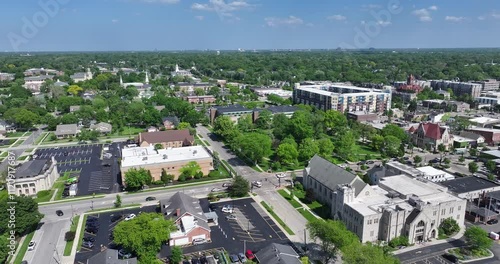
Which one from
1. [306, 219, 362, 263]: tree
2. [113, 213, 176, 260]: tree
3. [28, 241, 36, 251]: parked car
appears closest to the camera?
[306, 219, 362, 263]: tree

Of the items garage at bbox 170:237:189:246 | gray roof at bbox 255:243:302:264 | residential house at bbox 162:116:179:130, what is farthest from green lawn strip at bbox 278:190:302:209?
residential house at bbox 162:116:179:130

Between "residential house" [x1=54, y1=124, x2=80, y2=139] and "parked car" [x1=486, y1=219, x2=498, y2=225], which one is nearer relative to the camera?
"parked car" [x1=486, y1=219, x2=498, y2=225]

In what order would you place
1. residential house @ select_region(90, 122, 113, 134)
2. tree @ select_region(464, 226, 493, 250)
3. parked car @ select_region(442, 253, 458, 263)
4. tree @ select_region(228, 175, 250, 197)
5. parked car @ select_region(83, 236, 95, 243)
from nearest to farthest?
parked car @ select_region(442, 253, 458, 263), tree @ select_region(464, 226, 493, 250), parked car @ select_region(83, 236, 95, 243), tree @ select_region(228, 175, 250, 197), residential house @ select_region(90, 122, 113, 134)

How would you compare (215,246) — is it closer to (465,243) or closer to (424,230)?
(424,230)

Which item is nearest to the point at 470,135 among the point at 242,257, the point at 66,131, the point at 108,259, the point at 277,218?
the point at 277,218

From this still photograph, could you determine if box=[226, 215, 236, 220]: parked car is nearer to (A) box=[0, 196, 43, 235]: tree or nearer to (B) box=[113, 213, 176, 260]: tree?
(B) box=[113, 213, 176, 260]: tree

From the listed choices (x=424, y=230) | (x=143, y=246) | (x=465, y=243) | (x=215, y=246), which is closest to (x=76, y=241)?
(x=143, y=246)

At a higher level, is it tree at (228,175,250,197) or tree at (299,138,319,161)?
tree at (299,138,319,161)
